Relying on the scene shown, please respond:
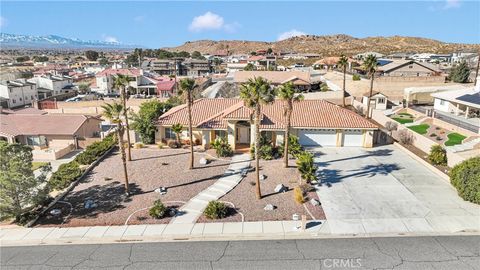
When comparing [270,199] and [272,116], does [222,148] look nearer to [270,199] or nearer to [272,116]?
[272,116]

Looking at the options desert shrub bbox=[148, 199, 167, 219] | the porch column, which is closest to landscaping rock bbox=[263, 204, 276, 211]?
desert shrub bbox=[148, 199, 167, 219]

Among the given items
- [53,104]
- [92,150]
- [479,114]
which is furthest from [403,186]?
[53,104]

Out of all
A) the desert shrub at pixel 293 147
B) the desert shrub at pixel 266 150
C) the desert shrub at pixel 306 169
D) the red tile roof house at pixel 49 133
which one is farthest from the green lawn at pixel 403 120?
the red tile roof house at pixel 49 133

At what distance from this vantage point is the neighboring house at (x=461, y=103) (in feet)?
159

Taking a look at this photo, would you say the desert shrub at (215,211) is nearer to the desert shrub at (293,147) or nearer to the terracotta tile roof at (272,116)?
the desert shrub at (293,147)

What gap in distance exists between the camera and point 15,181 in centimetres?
2520

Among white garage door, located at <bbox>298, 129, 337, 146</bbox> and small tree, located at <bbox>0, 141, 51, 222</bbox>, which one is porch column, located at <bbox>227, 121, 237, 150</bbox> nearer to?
white garage door, located at <bbox>298, 129, 337, 146</bbox>

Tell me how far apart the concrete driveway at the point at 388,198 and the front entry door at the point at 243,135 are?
339 inches

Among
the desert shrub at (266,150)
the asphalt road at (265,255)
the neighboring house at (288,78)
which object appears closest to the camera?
the asphalt road at (265,255)

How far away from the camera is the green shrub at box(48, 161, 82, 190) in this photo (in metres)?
31.5

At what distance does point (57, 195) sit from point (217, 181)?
14.1 metres

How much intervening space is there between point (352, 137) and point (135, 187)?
25504mm

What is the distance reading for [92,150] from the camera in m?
39.2

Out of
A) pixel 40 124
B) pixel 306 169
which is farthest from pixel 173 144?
pixel 40 124
